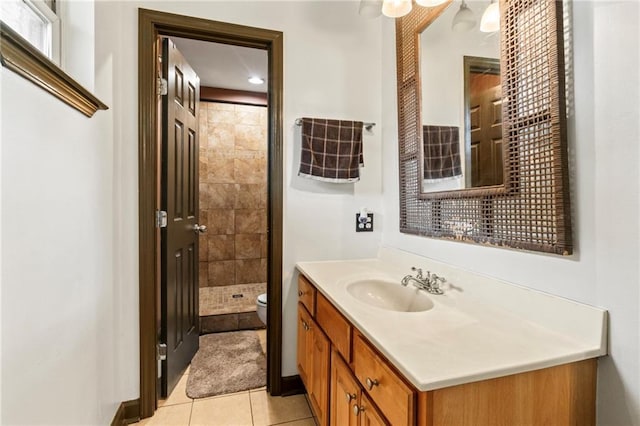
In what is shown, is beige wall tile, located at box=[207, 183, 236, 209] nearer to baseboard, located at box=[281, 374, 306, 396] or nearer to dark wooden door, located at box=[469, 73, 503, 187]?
baseboard, located at box=[281, 374, 306, 396]

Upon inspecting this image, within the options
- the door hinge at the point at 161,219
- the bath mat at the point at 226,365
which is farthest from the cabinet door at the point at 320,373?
the door hinge at the point at 161,219

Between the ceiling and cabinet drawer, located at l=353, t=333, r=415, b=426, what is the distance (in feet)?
7.00

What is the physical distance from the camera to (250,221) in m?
3.50

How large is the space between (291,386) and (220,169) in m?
2.36

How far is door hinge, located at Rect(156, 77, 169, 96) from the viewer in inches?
65.2

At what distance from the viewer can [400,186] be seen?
68.1 inches

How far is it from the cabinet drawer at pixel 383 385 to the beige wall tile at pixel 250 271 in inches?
105

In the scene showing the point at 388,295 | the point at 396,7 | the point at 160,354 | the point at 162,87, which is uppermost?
the point at 396,7

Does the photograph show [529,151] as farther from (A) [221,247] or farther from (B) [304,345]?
(A) [221,247]

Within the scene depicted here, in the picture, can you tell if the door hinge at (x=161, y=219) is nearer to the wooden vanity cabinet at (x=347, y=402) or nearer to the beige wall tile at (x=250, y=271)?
the wooden vanity cabinet at (x=347, y=402)

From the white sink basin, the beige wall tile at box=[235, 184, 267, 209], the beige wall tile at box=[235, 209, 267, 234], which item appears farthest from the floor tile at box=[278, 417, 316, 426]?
the beige wall tile at box=[235, 184, 267, 209]

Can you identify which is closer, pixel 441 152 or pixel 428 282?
pixel 428 282

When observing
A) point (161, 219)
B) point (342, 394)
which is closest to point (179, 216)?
point (161, 219)

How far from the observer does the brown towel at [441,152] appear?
1.35m
